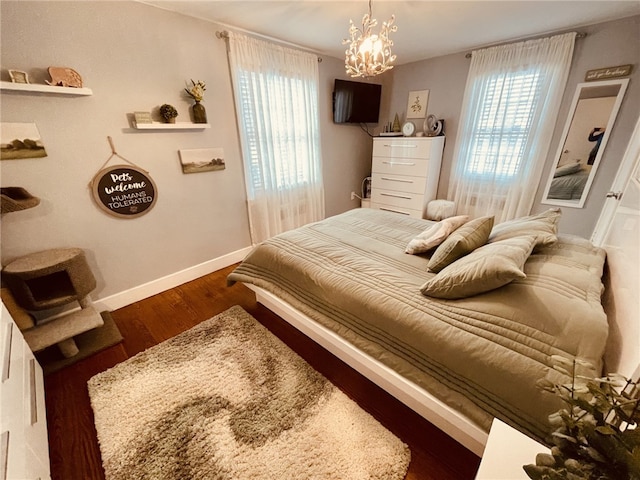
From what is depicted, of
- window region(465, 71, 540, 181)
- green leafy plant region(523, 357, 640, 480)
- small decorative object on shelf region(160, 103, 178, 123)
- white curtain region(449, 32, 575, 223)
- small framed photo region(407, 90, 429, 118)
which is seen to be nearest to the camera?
green leafy plant region(523, 357, 640, 480)

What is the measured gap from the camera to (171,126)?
2057 millimetres

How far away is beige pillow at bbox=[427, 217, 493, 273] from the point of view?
1407mm

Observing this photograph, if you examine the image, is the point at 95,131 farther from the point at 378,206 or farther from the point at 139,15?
the point at 378,206

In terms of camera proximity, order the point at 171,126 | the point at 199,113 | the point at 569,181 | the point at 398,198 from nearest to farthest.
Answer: the point at 171,126 < the point at 199,113 < the point at 569,181 < the point at 398,198

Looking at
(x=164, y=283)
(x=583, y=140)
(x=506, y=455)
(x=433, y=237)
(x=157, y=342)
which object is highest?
(x=583, y=140)

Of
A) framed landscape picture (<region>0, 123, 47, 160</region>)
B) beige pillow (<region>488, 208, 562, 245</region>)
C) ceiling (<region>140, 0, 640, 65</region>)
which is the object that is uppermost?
ceiling (<region>140, 0, 640, 65</region>)

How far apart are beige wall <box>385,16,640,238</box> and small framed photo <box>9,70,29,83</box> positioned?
3.81 metres

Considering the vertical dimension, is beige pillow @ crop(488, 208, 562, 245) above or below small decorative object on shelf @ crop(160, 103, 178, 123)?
below

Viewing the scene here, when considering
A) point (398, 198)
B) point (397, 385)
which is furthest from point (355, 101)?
point (397, 385)

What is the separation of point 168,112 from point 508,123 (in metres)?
3.43

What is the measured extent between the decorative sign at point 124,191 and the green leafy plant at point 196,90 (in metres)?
0.78

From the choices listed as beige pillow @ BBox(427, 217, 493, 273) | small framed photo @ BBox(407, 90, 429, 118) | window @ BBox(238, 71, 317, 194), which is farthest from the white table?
small framed photo @ BBox(407, 90, 429, 118)

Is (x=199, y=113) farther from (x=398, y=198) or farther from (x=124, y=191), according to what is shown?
(x=398, y=198)

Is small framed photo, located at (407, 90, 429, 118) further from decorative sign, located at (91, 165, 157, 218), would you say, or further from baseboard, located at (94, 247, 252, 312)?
decorative sign, located at (91, 165, 157, 218)
